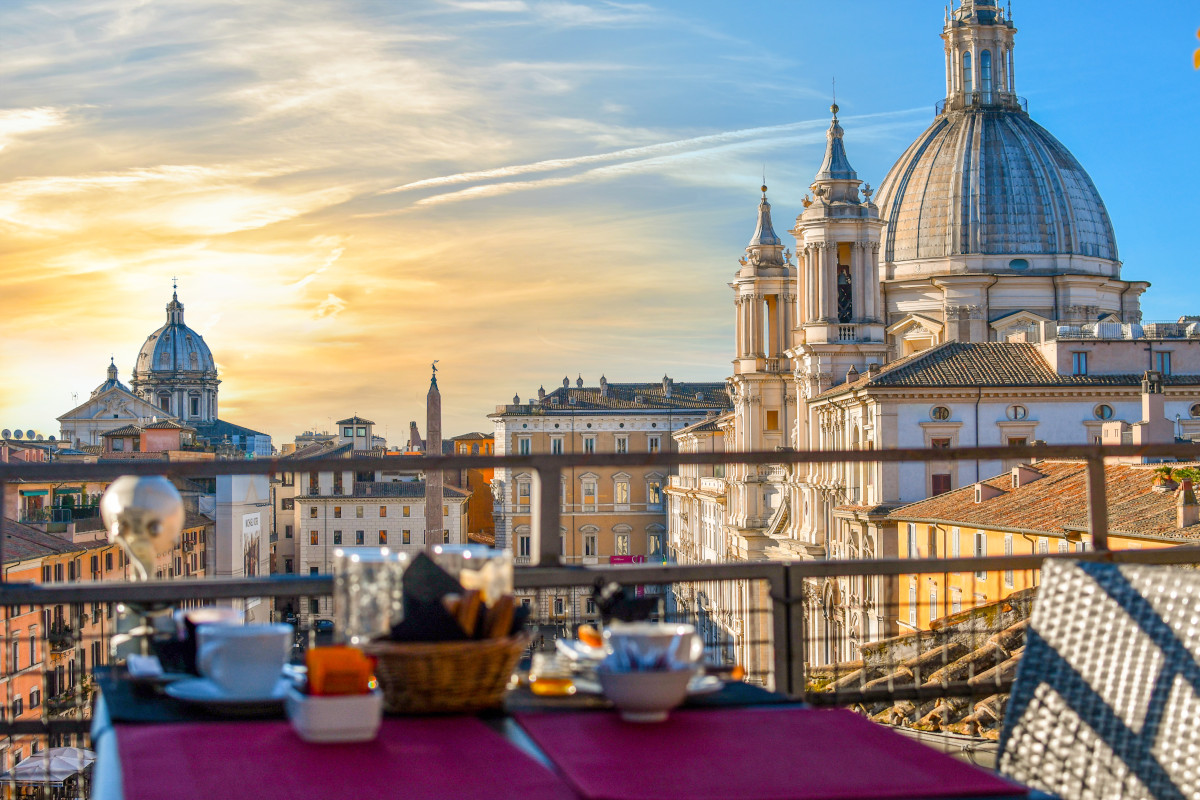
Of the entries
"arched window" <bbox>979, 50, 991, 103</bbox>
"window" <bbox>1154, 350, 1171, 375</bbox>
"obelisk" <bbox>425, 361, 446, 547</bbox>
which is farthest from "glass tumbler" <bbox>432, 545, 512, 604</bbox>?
"arched window" <bbox>979, 50, 991, 103</bbox>

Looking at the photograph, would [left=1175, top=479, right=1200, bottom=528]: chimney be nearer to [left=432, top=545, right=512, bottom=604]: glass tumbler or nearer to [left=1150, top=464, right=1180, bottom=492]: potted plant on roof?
[left=1150, top=464, right=1180, bottom=492]: potted plant on roof

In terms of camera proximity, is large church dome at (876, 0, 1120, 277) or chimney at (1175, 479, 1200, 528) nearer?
chimney at (1175, 479, 1200, 528)

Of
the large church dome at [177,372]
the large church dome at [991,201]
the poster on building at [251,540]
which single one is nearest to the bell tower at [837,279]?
the large church dome at [991,201]

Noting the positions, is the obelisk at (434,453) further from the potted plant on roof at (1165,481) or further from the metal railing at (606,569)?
the metal railing at (606,569)

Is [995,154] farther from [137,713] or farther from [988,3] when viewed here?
[137,713]

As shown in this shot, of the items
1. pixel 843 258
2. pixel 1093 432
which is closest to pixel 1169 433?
pixel 1093 432

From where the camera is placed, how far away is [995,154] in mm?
58844

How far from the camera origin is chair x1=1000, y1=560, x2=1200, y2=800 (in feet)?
10.6

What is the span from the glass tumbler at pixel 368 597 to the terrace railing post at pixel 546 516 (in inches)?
68.1

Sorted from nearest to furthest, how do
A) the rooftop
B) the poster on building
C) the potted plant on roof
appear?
the rooftop → the potted plant on roof → the poster on building

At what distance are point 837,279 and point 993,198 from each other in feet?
34.8

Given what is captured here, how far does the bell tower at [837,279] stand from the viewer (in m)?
50.0

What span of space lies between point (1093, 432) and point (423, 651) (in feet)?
133

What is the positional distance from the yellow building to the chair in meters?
18.2
